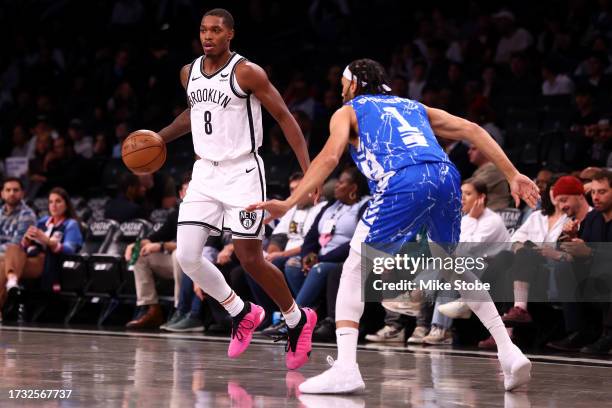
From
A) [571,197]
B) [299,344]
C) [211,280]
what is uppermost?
[571,197]

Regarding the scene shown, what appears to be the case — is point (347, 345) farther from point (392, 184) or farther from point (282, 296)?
point (282, 296)

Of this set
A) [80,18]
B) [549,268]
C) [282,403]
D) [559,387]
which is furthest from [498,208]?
[80,18]

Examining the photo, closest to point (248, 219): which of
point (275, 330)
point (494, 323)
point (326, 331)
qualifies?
point (494, 323)

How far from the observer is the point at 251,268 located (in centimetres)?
660

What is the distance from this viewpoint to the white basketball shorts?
6.48 m

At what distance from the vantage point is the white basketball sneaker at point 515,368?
5.58 metres

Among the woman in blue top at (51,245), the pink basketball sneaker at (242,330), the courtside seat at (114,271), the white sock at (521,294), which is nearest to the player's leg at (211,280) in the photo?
the pink basketball sneaker at (242,330)

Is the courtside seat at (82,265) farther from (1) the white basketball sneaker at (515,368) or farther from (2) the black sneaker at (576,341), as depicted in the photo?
(1) the white basketball sneaker at (515,368)

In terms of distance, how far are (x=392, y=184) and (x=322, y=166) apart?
45 centimetres

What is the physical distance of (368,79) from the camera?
5613 millimetres

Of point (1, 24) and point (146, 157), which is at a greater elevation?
point (1, 24)

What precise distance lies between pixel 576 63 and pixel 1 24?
436 inches

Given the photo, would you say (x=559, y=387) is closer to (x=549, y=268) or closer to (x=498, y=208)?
(x=549, y=268)

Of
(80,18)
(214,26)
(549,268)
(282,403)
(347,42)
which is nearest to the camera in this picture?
(282,403)
